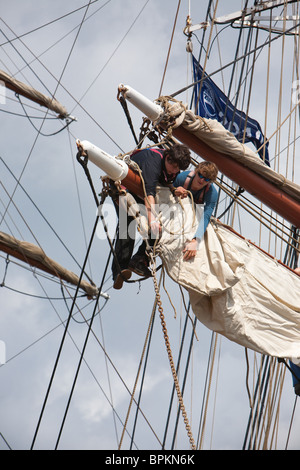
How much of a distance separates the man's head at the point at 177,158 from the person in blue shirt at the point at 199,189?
0.14m

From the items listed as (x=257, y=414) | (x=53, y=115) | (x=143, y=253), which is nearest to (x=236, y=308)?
(x=143, y=253)

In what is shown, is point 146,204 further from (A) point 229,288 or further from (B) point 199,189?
(A) point 229,288

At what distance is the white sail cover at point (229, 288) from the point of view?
655 cm

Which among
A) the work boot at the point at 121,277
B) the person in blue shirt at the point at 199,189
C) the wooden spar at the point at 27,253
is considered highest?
the wooden spar at the point at 27,253

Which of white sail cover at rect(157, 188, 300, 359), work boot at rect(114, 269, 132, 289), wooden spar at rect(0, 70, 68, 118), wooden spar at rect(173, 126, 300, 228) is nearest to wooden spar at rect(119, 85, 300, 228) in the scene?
wooden spar at rect(173, 126, 300, 228)

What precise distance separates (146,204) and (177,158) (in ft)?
1.47

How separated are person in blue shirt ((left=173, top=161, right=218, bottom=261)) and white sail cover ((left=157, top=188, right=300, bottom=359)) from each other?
7cm

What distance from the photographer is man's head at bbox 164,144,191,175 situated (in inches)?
255

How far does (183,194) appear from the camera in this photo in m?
6.67

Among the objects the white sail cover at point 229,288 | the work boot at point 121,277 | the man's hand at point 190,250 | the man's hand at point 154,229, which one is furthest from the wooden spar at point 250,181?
the work boot at point 121,277

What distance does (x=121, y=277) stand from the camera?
21.3 ft

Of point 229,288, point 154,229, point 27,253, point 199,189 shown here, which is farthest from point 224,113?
Result: point 27,253

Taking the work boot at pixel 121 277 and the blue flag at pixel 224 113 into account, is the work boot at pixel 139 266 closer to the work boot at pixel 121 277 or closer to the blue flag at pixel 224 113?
the work boot at pixel 121 277

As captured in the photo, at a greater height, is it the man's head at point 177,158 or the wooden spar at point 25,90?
the wooden spar at point 25,90
